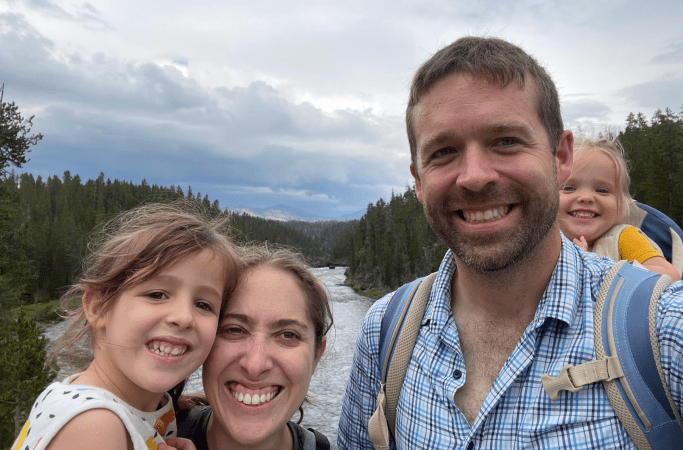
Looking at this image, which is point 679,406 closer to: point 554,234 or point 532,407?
point 532,407

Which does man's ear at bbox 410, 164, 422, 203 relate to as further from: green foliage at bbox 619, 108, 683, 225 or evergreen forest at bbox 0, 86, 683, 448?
green foliage at bbox 619, 108, 683, 225

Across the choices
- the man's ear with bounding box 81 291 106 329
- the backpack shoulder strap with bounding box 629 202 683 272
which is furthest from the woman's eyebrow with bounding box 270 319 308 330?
the backpack shoulder strap with bounding box 629 202 683 272

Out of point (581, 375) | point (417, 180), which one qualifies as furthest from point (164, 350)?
point (581, 375)

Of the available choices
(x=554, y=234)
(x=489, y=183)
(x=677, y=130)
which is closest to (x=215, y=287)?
(x=489, y=183)

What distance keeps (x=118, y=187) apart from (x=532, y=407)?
400 feet

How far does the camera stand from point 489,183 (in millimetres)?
2244

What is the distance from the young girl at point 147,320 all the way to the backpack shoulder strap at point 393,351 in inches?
37.9

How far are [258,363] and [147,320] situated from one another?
2.02 feet

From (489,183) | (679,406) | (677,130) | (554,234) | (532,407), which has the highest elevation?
(677,130)

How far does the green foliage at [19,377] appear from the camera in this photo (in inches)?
700

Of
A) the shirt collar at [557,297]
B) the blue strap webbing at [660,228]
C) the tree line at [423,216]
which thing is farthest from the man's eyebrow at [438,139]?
the tree line at [423,216]

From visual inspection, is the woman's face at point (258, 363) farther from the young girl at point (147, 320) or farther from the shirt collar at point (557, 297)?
the shirt collar at point (557, 297)

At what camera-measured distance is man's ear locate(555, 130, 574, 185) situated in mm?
2510

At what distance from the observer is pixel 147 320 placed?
90.3 inches
